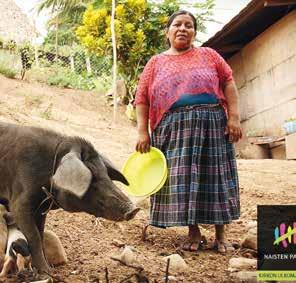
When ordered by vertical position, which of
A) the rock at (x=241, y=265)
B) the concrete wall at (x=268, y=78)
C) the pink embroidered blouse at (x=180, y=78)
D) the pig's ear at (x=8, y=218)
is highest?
the concrete wall at (x=268, y=78)

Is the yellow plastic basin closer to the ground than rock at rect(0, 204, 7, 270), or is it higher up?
higher up

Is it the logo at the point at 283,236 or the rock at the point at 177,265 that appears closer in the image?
the logo at the point at 283,236

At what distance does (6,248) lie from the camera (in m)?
2.04

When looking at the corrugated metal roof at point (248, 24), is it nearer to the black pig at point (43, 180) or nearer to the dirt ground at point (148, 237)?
the dirt ground at point (148, 237)

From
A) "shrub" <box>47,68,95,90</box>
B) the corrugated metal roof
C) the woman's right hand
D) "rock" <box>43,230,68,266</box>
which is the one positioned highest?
"shrub" <box>47,68,95,90</box>

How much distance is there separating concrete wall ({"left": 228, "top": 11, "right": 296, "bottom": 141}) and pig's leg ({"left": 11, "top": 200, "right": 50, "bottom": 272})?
5.40 m

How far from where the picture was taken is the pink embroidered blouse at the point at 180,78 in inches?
112

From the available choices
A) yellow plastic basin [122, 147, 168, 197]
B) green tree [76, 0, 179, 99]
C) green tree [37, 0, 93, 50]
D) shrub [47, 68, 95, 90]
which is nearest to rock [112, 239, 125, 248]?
yellow plastic basin [122, 147, 168, 197]

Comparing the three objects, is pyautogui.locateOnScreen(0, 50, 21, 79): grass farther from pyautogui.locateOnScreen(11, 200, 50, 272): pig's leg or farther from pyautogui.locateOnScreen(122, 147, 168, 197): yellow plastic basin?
pyautogui.locateOnScreen(11, 200, 50, 272): pig's leg

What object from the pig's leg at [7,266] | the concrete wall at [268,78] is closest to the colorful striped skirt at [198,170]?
the pig's leg at [7,266]

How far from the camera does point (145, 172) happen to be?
2912mm

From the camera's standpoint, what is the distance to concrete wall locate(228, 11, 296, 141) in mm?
6820

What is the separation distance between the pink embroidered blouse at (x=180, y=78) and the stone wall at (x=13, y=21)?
497 inches

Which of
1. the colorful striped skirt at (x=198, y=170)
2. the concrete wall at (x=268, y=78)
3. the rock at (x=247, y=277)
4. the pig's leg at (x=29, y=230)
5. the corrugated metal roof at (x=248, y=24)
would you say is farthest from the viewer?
the concrete wall at (x=268, y=78)
